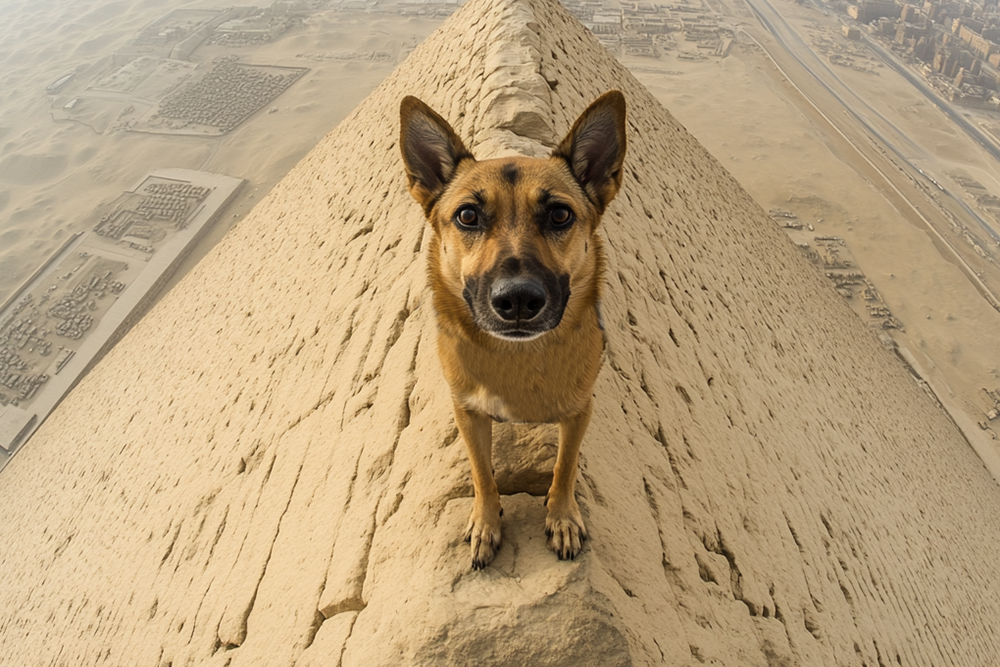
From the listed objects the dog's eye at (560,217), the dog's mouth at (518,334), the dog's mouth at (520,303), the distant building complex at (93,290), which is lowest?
the distant building complex at (93,290)

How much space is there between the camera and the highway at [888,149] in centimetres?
1630

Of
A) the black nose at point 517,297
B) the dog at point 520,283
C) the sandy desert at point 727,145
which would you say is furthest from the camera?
the sandy desert at point 727,145

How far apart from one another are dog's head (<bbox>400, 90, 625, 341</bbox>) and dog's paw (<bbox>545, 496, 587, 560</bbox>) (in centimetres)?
73

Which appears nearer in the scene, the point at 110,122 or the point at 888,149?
the point at 888,149

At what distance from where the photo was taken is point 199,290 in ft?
23.0

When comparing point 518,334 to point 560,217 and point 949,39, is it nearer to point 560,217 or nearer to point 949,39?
point 560,217

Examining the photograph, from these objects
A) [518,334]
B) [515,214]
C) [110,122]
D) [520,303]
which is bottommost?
[110,122]

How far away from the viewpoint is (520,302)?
4.67 feet

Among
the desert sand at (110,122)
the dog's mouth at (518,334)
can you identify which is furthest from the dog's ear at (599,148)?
the desert sand at (110,122)

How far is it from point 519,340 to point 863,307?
14950mm

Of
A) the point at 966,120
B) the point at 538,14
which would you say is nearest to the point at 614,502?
the point at 538,14

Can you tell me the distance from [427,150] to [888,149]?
24.2 m

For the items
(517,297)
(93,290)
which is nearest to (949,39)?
(517,297)

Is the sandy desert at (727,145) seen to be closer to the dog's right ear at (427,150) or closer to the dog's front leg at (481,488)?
the dog's front leg at (481,488)
